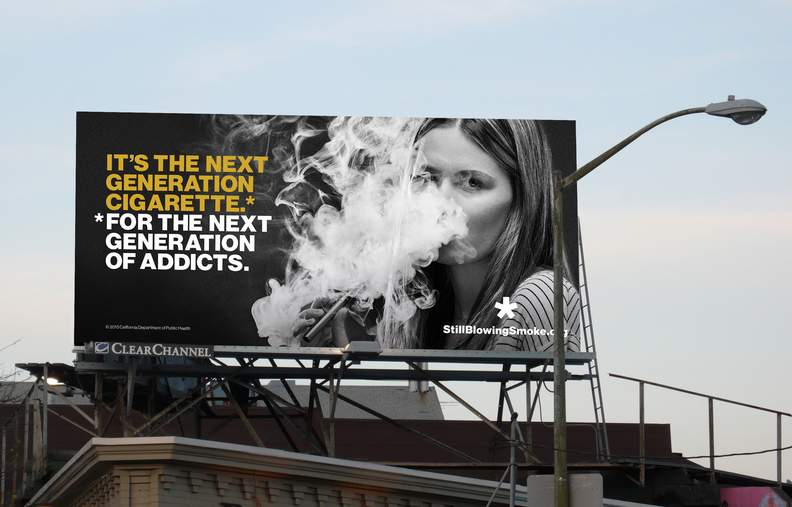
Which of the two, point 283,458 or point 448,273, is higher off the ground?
point 448,273

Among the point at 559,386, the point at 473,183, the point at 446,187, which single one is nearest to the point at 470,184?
the point at 473,183

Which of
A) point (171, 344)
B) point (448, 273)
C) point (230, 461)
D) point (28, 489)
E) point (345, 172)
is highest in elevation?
point (345, 172)

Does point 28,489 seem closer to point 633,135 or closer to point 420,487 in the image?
point 420,487

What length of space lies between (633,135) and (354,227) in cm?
1080

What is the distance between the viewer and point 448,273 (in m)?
24.3

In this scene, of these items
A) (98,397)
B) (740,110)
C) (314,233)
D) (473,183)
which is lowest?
(98,397)

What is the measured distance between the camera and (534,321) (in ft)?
79.8

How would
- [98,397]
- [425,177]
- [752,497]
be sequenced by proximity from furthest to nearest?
[425,177] → [98,397] → [752,497]

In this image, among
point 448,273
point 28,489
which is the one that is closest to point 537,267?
point 448,273

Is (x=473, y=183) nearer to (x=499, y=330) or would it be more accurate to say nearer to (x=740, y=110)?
(x=499, y=330)

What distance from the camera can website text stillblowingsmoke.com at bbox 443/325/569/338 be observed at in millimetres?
24062

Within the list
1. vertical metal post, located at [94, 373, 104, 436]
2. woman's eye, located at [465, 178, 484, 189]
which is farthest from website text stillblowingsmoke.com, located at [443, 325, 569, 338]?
vertical metal post, located at [94, 373, 104, 436]

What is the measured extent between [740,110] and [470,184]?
36.6 feet

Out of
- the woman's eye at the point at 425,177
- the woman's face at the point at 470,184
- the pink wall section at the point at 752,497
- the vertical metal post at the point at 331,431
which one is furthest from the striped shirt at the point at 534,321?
the pink wall section at the point at 752,497
